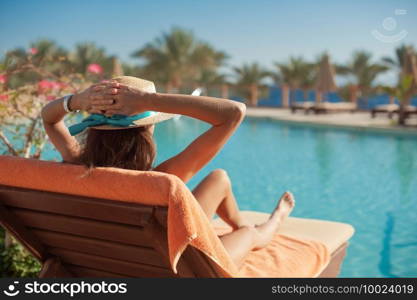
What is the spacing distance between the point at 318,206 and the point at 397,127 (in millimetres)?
8925

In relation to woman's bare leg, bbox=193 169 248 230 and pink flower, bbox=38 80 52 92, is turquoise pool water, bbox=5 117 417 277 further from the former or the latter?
woman's bare leg, bbox=193 169 248 230

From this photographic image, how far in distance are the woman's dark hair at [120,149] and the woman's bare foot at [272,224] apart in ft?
3.22

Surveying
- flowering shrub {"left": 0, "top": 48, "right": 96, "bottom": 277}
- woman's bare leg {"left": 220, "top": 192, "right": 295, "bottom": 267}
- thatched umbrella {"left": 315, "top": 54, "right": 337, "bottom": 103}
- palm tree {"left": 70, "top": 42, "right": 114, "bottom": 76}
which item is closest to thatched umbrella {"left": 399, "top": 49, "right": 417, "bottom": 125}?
thatched umbrella {"left": 315, "top": 54, "right": 337, "bottom": 103}

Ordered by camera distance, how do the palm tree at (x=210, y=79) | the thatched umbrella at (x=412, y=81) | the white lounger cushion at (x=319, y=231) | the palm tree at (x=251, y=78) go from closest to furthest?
1. the white lounger cushion at (x=319, y=231)
2. the thatched umbrella at (x=412, y=81)
3. the palm tree at (x=251, y=78)
4. the palm tree at (x=210, y=79)

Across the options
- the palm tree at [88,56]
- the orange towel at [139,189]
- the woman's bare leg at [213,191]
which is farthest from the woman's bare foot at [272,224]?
the palm tree at [88,56]

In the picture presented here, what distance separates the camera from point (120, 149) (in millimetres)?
1718

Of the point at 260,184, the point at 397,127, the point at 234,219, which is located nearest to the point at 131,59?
the point at 397,127

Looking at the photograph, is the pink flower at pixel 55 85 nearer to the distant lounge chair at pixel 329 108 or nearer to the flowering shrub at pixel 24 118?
the flowering shrub at pixel 24 118

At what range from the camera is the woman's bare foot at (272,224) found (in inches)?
98.5

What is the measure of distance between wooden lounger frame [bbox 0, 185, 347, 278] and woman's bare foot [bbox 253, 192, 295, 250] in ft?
2.77

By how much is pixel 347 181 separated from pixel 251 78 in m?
21.3

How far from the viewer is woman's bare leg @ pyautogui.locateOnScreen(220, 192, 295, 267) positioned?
215 centimetres

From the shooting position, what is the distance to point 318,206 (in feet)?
18.8

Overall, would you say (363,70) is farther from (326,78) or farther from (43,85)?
(43,85)
